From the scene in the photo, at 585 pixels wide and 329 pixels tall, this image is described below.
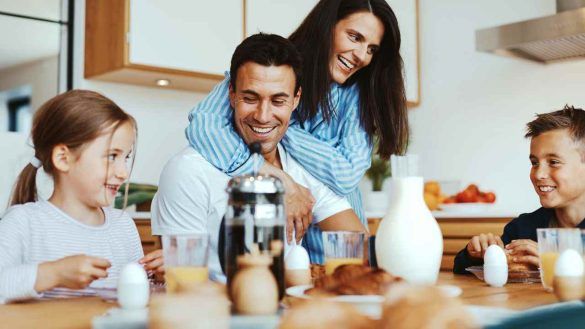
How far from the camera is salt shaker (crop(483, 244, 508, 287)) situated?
136 centimetres

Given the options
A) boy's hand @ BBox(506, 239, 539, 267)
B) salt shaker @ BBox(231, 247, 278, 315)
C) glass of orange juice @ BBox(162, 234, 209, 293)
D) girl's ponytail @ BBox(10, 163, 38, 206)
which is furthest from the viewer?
girl's ponytail @ BBox(10, 163, 38, 206)

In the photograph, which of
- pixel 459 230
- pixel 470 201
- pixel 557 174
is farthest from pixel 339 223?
pixel 470 201

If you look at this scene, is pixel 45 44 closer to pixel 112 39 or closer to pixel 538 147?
pixel 112 39

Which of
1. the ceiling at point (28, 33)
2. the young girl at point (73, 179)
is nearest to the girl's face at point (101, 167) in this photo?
the young girl at point (73, 179)

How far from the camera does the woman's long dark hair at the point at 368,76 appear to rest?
6.56 ft

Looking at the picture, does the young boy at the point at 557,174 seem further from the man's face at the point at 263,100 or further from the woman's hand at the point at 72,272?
the woman's hand at the point at 72,272

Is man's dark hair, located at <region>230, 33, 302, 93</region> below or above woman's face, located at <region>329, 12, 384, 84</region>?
below

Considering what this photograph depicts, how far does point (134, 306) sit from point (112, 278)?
0.57 meters

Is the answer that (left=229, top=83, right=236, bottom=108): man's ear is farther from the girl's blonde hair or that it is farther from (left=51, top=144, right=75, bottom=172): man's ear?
(left=51, top=144, right=75, bottom=172): man's ear

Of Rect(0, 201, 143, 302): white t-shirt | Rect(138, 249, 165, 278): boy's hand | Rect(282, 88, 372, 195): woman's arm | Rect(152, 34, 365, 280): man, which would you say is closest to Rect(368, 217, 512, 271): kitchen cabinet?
Rect(282, 88, 372, 195): woman's arm

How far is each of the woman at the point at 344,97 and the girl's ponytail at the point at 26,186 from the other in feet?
1.20

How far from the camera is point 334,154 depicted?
1911 mm

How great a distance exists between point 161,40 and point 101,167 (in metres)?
1.97

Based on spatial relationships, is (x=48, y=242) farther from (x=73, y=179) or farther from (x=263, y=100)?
(x=263, y=100)
